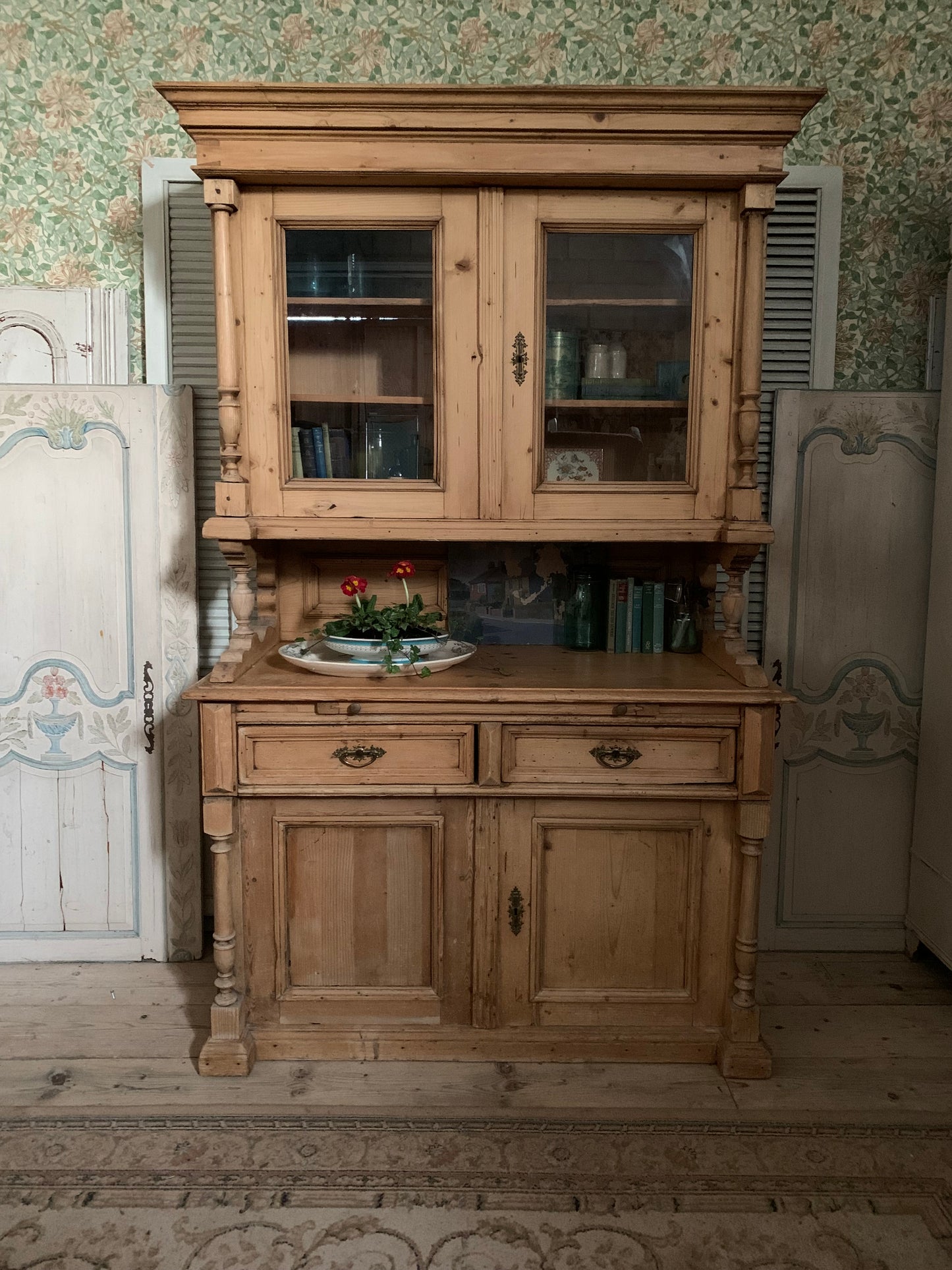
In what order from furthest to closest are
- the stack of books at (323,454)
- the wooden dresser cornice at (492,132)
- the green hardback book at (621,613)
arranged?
the green hardback book at (621,613), the stack of books at (323,454), the wooden dresser cornice at (492,132)

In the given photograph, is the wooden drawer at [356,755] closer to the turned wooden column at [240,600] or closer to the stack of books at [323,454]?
the turned wooden column at [240,600]

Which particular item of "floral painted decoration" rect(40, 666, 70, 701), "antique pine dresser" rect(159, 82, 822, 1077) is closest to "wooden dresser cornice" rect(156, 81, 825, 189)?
"antique pine dresser" rect(159, 82, 822, 1077)

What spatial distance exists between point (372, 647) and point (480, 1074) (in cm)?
102

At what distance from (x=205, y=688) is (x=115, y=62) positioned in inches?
71.2

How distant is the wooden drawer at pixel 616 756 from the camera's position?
2135 millimetres

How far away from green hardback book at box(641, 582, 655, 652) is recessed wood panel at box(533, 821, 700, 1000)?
0.57 m

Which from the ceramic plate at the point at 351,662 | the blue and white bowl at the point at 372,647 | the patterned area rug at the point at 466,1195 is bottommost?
the patterned area rug at the point at 466,1195

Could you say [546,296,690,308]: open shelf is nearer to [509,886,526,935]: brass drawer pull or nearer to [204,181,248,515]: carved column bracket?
[204,181,248,515]: carved column bracket

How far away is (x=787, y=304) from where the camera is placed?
2672 mm

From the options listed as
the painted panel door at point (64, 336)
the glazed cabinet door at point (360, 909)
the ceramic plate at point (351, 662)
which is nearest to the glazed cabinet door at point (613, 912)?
the glazed cabinet door at point (360, 909)

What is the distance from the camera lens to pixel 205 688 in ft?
6.79

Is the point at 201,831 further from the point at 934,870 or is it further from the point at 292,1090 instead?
the point at 934,870

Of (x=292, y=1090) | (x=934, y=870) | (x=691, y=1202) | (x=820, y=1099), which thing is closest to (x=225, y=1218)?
(x=292, y=1090)

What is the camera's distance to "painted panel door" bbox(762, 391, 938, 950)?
2.68 m
